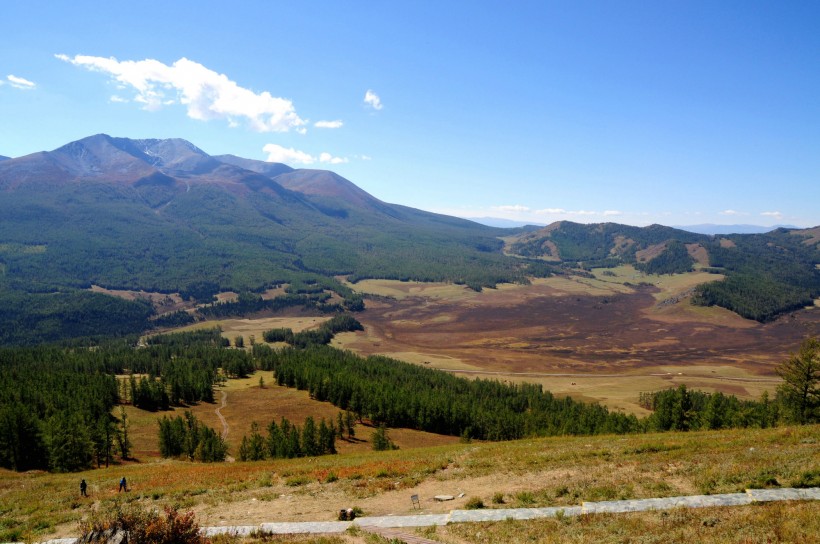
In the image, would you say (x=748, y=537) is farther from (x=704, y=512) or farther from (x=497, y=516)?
(x=497, y=516)

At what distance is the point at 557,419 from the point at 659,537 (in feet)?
307

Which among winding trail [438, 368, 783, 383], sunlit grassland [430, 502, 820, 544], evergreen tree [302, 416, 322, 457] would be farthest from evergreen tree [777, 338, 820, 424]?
winding trail [438, 368, 783, 383]

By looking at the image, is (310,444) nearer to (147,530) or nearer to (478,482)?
(478,482)

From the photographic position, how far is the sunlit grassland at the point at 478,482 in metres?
22.4

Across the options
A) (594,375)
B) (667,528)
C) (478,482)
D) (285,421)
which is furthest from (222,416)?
(594,375)

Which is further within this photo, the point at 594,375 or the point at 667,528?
the point at 594,375

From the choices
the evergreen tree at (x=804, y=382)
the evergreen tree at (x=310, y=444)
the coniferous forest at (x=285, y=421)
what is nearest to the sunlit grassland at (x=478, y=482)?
the evergreen tree at (x=804, y=382)

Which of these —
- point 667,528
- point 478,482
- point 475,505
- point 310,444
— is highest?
point 667,528

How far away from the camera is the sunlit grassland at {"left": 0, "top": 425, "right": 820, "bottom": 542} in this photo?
73.6ft

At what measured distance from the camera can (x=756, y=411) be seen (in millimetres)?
72688

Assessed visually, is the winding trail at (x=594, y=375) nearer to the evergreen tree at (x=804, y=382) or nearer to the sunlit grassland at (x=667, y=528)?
the evergreen tree at (x=804, y=382)

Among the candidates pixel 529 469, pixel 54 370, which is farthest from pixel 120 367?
pixel 529 469

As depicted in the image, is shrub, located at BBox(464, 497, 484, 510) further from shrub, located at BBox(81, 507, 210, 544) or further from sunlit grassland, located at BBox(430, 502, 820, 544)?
shrub, located at BBox(81, 507, 210, 544)

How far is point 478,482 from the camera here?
28141mm
